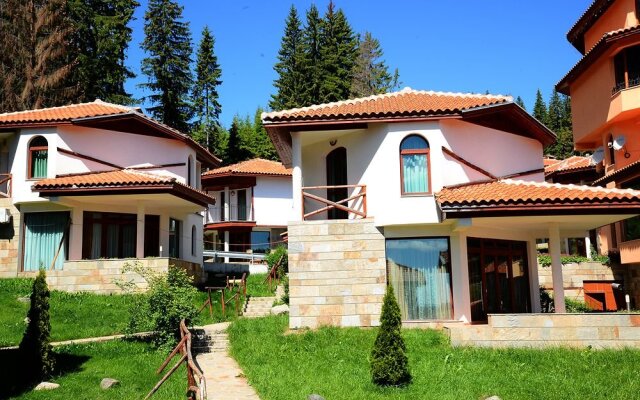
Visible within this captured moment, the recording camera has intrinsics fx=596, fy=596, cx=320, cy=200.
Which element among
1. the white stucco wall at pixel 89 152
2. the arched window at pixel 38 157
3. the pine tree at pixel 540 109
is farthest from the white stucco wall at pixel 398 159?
the pine tree at pixel 540 109

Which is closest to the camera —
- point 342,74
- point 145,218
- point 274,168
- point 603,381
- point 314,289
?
point 603,381

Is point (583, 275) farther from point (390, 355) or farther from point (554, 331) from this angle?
point (390, 355)

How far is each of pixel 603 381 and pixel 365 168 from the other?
8180 millimetres

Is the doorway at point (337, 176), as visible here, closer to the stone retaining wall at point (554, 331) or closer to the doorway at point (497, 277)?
the doorway at point (497, 277)

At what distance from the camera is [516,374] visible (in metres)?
11.3

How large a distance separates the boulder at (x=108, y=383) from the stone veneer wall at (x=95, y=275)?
9.64m

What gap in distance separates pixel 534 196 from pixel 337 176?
19.2 ft

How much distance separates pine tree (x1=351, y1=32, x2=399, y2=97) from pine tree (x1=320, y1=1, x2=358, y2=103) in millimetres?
850

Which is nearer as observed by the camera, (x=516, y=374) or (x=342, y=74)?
(x=516, y=374)

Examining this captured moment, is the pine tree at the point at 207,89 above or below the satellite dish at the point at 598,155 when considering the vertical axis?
above

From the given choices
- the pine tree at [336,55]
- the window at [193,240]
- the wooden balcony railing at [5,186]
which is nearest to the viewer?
the wooden balcony railing at [5,186]

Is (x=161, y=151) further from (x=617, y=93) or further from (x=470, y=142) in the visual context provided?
(x=617, y=93)

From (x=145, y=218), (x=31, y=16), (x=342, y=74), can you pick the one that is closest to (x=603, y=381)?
(x=145, y=218)

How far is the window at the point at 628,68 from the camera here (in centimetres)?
2125
